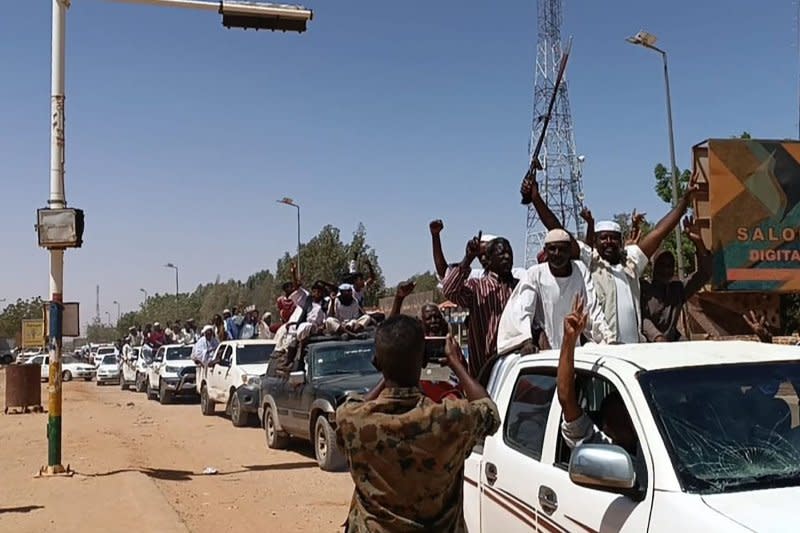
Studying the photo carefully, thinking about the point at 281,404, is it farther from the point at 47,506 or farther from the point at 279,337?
the point at 47,506

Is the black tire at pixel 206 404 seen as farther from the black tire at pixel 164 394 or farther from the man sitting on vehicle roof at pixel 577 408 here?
the man sitting on vehicle roof at pixel 577 408

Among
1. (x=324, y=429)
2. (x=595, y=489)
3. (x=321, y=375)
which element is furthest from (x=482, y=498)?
(x=321, y=375)

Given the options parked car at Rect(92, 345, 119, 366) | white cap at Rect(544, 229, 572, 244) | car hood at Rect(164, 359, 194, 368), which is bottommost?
parked car at Rect(92, 345, 119, 366)

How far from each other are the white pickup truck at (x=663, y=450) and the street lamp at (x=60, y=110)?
6959 mm

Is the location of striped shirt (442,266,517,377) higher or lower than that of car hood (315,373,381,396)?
higher

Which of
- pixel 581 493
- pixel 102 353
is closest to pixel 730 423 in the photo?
pixel 581 493

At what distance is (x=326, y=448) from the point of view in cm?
1088

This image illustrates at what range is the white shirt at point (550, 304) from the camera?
5.11 m

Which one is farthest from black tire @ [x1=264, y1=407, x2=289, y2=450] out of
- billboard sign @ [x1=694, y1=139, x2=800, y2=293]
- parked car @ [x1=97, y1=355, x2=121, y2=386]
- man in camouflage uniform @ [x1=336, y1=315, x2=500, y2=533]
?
parked car @ [x1=97, y1=355, x2=121, y2=386]

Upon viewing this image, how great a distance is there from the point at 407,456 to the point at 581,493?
104cm

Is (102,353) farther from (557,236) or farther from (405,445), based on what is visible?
(405,445)

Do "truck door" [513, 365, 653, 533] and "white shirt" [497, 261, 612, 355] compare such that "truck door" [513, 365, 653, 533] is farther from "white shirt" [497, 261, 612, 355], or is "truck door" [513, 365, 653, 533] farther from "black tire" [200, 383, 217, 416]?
"black tire" [200, 383, 217, 416]

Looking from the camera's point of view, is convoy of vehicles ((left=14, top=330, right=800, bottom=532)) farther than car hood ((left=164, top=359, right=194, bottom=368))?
No

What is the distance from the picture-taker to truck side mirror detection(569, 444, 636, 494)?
10.5 feet
